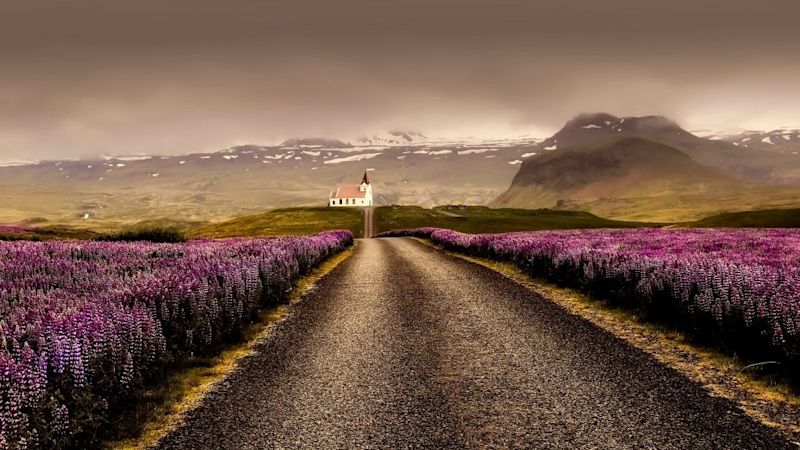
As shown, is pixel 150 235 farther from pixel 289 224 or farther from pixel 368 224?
pixel 368 224

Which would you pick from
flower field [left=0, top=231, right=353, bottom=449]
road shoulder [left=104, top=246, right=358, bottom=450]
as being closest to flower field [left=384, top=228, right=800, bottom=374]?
road shoulder [left=104, top=246, right=358, bottom=450]

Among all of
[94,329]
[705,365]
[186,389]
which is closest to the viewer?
[94,329]

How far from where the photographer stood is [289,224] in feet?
380

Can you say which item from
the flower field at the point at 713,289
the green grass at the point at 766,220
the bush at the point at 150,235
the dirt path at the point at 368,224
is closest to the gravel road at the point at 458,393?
the flower field at the point at 713,289

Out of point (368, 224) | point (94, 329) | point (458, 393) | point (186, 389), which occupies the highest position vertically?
point (94, 329)

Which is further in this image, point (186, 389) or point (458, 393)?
point (186, 389)

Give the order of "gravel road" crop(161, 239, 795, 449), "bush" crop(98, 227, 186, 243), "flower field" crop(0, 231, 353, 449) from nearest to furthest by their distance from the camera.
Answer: "flower field" crop(0, 231, 353, 449), "gravel road" crop(161, 239, 795, 449), "bush" crop(98, 227, 186, 243)

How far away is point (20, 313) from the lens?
24.1ft

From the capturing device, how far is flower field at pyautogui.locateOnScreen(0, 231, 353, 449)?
5.76 m

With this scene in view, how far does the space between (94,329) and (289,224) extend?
4357 inches

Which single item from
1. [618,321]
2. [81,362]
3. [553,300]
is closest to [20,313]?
[81,362]

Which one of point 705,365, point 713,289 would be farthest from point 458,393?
point 713,289

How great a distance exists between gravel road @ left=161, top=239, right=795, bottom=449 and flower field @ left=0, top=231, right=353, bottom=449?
1116 mm

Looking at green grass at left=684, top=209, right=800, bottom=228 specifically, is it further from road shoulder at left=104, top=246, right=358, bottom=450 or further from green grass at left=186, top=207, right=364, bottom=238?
road shoulder at left=104, top=246, right=358, bottom=450
